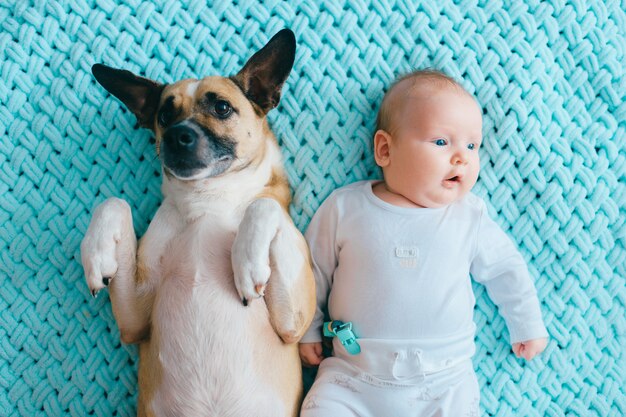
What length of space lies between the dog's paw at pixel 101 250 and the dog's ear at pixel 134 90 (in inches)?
13.6

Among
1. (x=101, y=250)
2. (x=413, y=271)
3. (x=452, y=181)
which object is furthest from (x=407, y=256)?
(x=101, y=250)

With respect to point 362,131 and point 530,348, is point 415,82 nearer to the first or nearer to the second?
point 362,131

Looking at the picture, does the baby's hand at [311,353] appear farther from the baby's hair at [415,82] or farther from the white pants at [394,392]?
the baby's hair at [415,82]

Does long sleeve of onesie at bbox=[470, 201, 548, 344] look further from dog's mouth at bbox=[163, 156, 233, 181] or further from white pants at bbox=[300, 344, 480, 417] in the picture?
dog's mouth at bbox=[163, 156, 233, 181]

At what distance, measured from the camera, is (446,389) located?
1806 mm

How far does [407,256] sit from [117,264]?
0.83 metres

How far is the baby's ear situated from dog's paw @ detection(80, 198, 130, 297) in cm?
80

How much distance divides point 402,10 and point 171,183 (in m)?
0.94

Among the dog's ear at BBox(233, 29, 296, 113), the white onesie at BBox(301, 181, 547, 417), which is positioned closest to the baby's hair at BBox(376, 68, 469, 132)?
the white onesie at BBox(301, 181, 547, 417)

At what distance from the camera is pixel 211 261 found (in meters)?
1.70

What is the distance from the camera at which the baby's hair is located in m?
1.90

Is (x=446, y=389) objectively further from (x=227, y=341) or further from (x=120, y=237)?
(x=120, y=237)

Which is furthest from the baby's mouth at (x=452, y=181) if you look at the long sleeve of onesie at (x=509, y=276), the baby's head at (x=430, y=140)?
the long sleeve of onesie at (x=509, y=276)

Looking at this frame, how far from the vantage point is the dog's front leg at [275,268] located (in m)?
1.59
